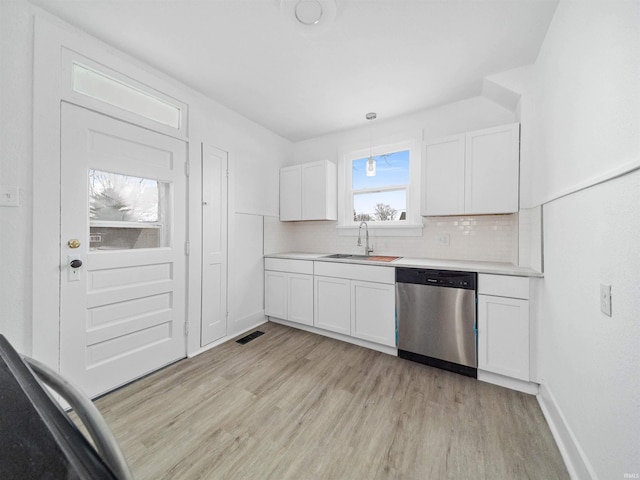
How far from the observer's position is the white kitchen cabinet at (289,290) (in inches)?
123

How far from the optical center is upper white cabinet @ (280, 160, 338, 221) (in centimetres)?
348

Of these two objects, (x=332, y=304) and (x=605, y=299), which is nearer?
(x=605, y=299)

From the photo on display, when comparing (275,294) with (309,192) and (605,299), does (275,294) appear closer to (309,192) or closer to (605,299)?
(309,192)

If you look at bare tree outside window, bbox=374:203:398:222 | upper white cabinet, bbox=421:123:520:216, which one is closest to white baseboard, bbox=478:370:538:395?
upper white cabinet, bbox=421:123:520:216

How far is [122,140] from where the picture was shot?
2.06 metres

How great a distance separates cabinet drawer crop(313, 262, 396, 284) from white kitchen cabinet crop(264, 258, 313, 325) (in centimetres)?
19

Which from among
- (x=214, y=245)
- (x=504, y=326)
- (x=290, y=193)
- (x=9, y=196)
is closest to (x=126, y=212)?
(x=9, y=196)

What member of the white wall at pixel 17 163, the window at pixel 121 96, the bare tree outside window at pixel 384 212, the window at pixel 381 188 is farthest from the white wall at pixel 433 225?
the white wall at pixel 17 163

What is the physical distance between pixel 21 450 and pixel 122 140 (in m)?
2.39

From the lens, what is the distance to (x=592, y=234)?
1.18 metres

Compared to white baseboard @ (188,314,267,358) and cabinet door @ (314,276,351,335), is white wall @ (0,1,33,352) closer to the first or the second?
white baseboard @ (188,314,267,358)

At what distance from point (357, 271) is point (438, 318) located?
2.93ft

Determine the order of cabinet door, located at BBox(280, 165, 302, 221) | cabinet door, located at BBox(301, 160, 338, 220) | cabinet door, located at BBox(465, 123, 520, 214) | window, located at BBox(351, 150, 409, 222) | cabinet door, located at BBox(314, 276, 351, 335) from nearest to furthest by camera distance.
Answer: cabinet door, located at BBox(465, 123, 520, 214) < cabinet door, located at BBox(314, 276, 351, 335) < window, located at BBox(351, 150, 409, 222) < cabinet door, located at BBox(301, 160, 338, 220) < cabinet door, located at BBox(280, 165, 302, 221)

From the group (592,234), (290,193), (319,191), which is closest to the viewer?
(592,234)
